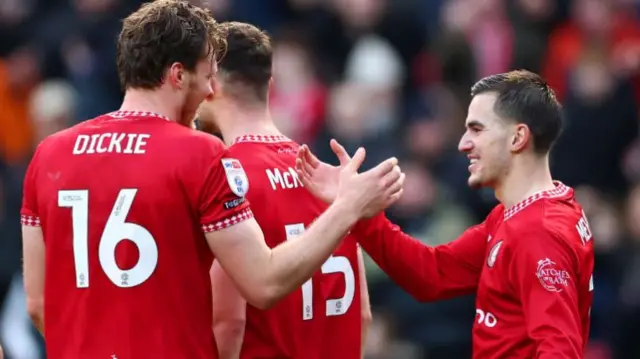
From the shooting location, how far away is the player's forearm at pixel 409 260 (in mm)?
6227

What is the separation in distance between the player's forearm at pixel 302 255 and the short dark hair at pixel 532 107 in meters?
1.16

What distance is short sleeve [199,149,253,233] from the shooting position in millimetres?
5223

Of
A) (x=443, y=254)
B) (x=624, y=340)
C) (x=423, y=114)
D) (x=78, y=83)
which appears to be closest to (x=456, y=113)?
(x=423, y=114)

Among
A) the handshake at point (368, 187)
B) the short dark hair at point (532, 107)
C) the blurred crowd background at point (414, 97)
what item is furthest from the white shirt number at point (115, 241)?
the blurred crowd background at point (414, 97)

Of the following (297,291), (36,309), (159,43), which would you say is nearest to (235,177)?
(159,43)

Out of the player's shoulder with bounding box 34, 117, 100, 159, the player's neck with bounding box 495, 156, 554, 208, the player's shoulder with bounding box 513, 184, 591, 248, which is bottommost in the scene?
Answer: the player's shoulder with bounding box 513, 184, 591, 248

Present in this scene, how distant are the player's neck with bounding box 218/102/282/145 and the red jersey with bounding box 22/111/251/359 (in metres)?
0.93

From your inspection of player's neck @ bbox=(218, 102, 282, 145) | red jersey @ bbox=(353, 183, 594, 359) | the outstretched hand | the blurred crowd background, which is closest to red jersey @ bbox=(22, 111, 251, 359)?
the outstretched hand

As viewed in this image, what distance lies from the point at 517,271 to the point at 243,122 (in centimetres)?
148

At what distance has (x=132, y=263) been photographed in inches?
206

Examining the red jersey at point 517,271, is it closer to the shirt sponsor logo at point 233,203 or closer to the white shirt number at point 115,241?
the shirt sponsor logo at point 233,203

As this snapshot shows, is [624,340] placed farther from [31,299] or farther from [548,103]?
[31,299]

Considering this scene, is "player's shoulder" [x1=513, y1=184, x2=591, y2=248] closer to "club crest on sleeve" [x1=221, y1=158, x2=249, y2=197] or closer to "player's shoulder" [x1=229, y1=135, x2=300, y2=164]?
"player's shoulder" [x1=229, y1=135, x2=300, y2=164]

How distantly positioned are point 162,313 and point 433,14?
8.40 m
